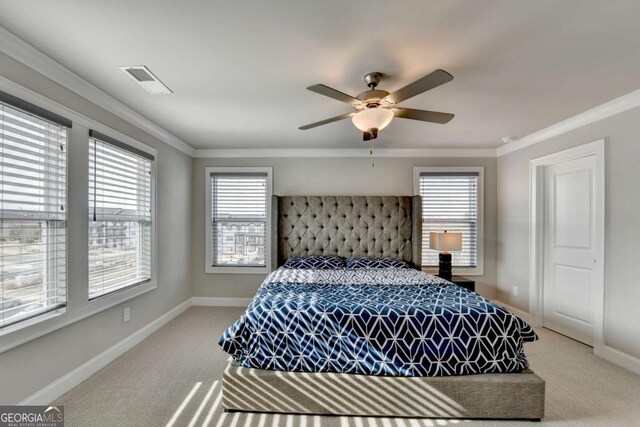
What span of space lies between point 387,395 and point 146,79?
9.46 ft

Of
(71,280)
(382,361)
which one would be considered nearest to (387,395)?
(382,361)

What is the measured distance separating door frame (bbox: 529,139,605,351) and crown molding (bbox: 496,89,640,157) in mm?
229

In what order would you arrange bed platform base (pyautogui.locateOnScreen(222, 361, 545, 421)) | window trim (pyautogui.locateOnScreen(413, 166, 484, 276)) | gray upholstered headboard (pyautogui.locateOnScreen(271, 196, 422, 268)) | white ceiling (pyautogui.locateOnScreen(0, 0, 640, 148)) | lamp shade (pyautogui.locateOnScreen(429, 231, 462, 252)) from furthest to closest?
window trim (pyautogui.locateOnScreen(413, 166, 484, 276)) → gray upholstered headboard (pyautogui.locateOnScreen(271, 196, 422, 268)) → lamp shade (pyautogui.locateOnScreen(429, 231, 462, 252)) → bed platform base (pyautogui.locateOnScreen(222, 361, 545, 421)) → white ceiling (pyautogui.locateOnScreen(0, 0, 640, 148))

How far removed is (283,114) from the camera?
306 cm

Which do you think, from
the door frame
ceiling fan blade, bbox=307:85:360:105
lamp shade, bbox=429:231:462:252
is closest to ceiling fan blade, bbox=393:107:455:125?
ceiling fan blade, bbox=307:85:360:105

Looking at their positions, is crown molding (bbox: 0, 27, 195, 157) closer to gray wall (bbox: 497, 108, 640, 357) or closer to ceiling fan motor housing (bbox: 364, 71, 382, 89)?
ceiling fan motor housing (bbox: 364, 71, 382, 89)

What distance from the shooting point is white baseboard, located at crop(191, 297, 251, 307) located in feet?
14.9

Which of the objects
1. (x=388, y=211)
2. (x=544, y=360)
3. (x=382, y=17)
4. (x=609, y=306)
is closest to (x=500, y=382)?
(x=544, y=360)

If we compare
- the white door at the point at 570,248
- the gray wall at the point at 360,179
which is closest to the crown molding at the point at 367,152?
the gray wall at the point at 360,179

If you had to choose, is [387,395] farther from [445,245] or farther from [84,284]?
[84,284]

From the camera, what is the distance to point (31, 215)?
199 cm

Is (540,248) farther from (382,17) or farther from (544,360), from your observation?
(382,17)

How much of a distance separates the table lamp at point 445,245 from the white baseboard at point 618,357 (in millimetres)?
1555

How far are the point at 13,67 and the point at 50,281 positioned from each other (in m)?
1.41
